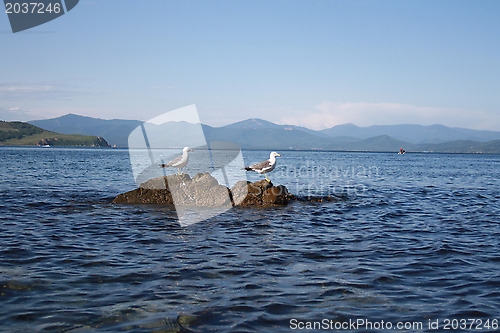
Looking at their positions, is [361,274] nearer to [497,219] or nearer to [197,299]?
[197,299]

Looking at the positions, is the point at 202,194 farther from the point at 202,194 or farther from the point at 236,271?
the point at 236,271

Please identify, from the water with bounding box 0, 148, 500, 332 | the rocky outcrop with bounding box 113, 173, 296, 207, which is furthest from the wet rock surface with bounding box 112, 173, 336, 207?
the water with bounding box 0, 148, 500, 332

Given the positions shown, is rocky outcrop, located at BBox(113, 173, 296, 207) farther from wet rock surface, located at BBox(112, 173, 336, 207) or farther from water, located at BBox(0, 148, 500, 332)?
water, located at BBox(0, 148, 500, 332)

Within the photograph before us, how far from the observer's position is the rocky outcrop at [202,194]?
18.6m

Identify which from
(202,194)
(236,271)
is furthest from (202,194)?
(236,271)

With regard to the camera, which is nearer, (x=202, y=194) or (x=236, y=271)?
(x=236, y=271)

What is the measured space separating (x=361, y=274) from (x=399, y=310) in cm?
182

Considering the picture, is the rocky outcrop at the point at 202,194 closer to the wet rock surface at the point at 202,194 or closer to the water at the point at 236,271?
the wet rock surface at the point at 202,194

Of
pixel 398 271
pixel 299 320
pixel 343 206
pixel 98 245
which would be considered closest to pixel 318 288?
pixel 299 320

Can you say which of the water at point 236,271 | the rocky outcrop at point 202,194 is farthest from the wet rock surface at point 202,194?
the water at point 236,271

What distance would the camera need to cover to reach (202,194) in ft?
61.2

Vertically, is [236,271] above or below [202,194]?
below

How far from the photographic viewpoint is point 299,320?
19.0 ft

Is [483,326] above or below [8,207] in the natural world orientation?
below
